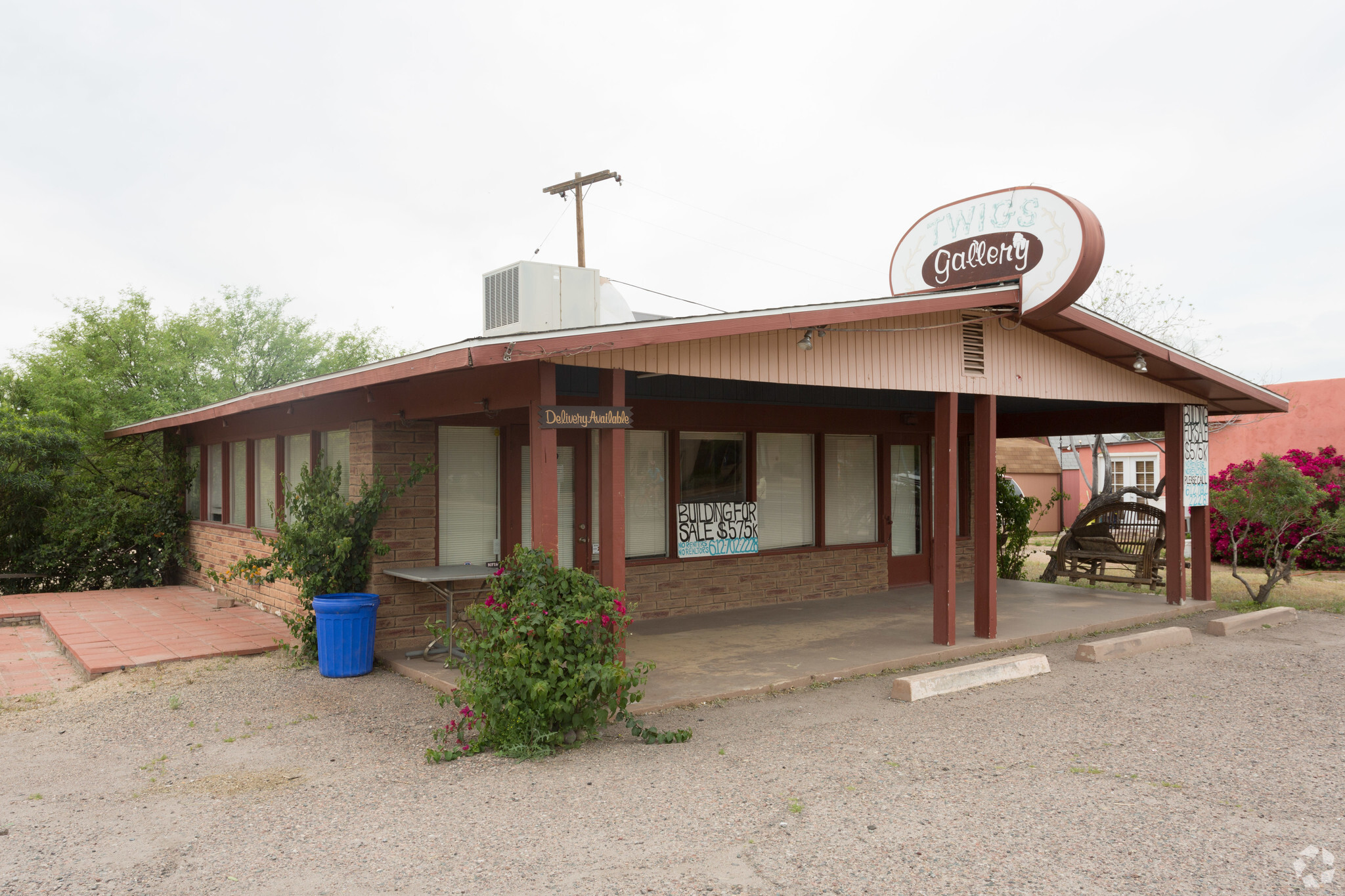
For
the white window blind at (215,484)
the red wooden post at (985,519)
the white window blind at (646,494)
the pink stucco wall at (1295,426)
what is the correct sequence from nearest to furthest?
the red wooden post at (985,519)
the white window blind at (646,494)
the white window blind at (215,484)
the pink stucco wall at (1295,426)

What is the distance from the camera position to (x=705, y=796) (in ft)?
14.8

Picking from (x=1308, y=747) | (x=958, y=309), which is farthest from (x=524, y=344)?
(x=1308, y=747)

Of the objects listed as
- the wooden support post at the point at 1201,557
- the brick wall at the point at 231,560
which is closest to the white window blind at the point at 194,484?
the brick wall at the point at 231,560

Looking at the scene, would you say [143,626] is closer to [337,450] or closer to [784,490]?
[337,450]

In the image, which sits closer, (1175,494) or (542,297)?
(542,297)

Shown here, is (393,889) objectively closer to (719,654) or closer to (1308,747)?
(719,654)

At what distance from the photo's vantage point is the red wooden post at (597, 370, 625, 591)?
5.84 meters

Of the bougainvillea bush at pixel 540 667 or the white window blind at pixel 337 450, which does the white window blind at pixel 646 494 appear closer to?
the white window blind at pixel 337 450

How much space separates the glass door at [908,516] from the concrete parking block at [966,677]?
4034 millimetres

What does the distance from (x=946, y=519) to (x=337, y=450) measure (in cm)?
584

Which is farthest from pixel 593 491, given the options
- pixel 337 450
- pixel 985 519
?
pixel 985 519

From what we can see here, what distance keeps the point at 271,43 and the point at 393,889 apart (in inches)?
862

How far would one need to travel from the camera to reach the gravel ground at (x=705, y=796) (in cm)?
363

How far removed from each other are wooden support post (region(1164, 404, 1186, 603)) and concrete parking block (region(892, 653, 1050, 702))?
12.6 ft
